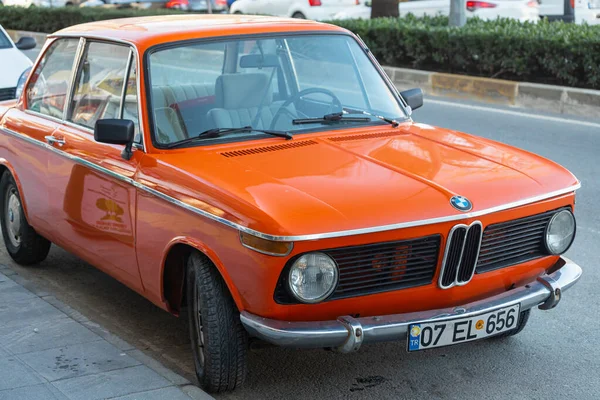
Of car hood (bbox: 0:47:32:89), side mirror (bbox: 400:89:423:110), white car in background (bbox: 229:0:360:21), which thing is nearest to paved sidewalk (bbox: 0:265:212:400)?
side mirror (bbox: 400:89:423:110)

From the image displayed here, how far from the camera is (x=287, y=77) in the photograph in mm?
5609

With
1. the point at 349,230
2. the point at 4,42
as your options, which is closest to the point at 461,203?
the point at 349,230

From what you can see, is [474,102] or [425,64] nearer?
[474,102]

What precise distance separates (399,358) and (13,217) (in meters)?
3.15

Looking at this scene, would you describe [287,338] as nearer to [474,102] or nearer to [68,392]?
[68,392]

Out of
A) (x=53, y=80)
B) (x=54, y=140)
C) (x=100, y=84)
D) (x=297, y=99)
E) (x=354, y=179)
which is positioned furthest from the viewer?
(x=53, y=80)

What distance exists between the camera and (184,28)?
5617 mm

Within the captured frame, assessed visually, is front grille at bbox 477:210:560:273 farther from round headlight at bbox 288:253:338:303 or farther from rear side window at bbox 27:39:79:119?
rear side window at bbox 27:39:79:119

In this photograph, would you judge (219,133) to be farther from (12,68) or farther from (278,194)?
(12,68)

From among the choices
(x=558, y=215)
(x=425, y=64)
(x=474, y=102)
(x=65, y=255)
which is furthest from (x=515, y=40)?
(x=558, y=215)

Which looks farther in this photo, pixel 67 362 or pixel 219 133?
pixel 219 133

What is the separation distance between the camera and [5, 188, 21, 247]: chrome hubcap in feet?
22.4

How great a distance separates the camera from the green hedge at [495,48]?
14.1m

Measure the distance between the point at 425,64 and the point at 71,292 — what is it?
1165 centimetres
